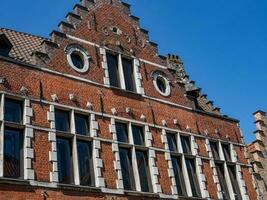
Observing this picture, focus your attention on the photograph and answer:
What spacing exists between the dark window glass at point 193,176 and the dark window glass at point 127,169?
245cm

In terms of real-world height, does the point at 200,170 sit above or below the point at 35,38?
below

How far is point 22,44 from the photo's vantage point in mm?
14766

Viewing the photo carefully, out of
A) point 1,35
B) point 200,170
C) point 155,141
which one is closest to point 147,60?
point 155,141

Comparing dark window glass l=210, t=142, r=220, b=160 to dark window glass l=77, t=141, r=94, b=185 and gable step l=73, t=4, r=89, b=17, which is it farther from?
gable step l=73, t=4, r=89, b=17

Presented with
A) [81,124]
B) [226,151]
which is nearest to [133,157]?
[81,124]

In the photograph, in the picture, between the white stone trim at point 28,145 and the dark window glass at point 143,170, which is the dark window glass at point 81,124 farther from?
the dark window glass at point 143,170

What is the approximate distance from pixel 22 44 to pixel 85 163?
4.86 m

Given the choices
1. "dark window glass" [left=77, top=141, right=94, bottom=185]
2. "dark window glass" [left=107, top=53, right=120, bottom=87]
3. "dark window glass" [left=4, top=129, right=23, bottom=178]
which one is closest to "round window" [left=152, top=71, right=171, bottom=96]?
"dark window glass" [left=107, top=53, right=120, bottom=87]

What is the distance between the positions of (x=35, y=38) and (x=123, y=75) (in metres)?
3.53

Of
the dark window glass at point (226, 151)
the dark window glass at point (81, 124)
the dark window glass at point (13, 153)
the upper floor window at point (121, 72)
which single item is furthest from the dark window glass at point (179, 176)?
the dark window glass at point (13, 153)

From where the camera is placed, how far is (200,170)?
1519 centimetres

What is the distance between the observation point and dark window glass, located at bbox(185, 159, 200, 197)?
48.4ft

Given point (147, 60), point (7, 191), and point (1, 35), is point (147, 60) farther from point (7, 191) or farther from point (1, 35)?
point (7, 191)

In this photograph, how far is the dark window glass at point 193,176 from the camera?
14.8m
